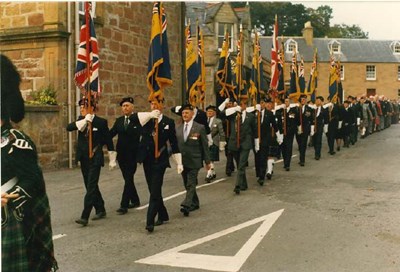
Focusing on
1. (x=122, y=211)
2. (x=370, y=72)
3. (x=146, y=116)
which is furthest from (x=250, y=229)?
(x=370, y=72)

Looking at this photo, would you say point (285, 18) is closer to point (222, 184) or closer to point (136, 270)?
point (222, 184)

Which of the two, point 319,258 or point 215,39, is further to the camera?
point 215,39

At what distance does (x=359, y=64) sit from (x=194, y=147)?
49.5 metres

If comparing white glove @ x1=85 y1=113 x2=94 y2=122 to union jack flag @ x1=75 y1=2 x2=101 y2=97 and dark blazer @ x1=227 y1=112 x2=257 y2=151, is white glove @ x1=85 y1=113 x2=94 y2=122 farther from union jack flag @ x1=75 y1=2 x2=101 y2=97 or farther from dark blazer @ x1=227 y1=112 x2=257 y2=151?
dark blazer @ x1=227 y1=112 x2=257 y2=151

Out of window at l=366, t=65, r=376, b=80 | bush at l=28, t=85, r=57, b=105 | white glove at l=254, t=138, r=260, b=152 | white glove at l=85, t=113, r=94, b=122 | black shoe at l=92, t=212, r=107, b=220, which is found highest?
window at l=366, t=65, r=376, b=80

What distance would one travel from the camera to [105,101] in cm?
1625

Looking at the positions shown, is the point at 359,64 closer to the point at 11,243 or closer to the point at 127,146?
the point at 127,146

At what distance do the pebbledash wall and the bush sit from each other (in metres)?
0.17

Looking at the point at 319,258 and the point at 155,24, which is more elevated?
the point at 155,24

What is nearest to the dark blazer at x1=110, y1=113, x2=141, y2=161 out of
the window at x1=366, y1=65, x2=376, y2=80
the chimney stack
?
the chimney stack

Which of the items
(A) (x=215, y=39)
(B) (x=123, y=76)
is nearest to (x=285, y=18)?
(A) (x=215, y=39)

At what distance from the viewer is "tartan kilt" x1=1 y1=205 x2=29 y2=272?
10.6ft

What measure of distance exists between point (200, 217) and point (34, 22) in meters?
9.40

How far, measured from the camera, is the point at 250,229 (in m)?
7.13
